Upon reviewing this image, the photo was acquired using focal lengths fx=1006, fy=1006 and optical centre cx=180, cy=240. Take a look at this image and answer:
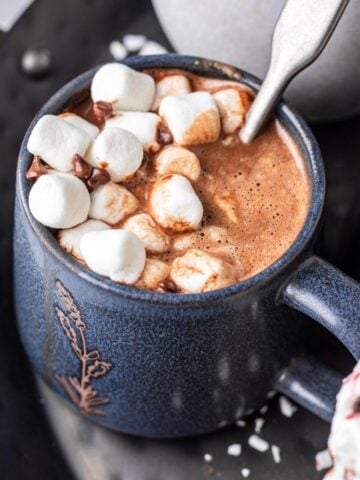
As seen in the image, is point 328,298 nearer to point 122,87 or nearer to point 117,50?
point 122,87

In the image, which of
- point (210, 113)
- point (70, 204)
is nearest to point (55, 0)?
point (210, 113)

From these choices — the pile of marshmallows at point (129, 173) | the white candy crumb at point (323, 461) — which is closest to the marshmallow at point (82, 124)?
the pile of marshmallows at point (129, 173)

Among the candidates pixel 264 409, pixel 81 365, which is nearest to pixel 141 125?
pixel 81 365

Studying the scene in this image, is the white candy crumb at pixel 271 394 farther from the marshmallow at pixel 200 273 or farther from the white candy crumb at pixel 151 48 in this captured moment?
the white candy crumb at pixel 151 48

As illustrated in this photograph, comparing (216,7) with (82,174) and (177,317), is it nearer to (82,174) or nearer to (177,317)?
(82,174)

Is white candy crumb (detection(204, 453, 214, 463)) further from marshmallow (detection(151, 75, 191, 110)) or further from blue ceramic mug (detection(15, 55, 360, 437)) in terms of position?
marshmallow (detection(151, 75, 191, 110))
